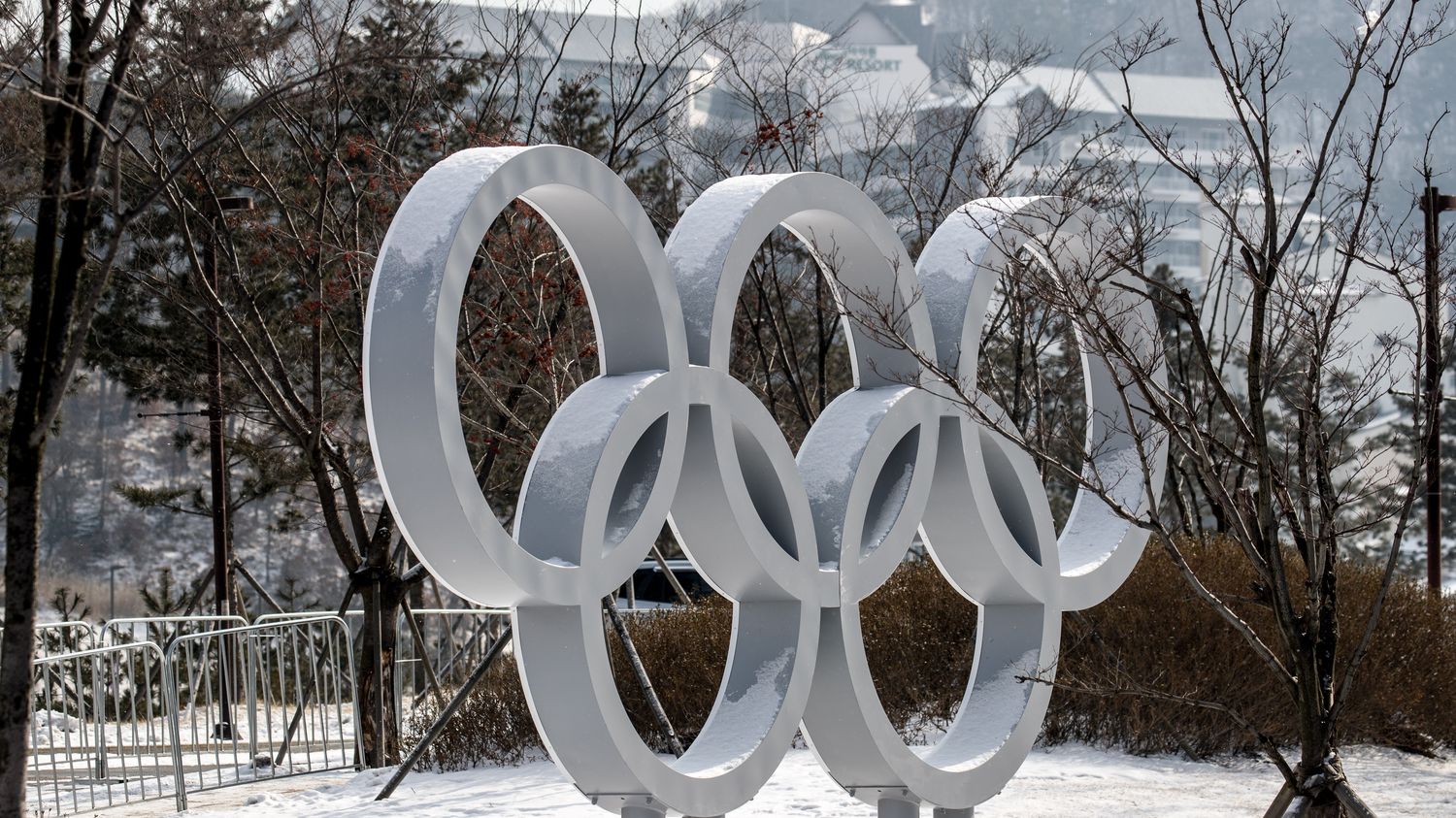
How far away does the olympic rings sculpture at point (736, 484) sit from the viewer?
15.8 feet

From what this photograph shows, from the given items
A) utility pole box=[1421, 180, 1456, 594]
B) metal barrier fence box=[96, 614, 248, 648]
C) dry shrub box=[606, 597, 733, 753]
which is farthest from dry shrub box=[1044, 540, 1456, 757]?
metal barrier fence box=[96, 614, 248, 648]

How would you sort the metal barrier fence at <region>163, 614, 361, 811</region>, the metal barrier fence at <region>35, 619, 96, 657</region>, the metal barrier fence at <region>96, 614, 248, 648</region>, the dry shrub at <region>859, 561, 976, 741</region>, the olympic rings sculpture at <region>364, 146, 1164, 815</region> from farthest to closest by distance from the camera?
the metal barrier fence at <region>96, 614, 248, 648</region> → the dry shrub at <region>859, 561, 976, 741</region> → the metal barrier fence at <region>35, 619, 96, 657</region> → the metal barrier fence at <region>163, 614, 361, 811</region> → the olympic rings sculpture at <region>364, 146, 1164, 815</region>

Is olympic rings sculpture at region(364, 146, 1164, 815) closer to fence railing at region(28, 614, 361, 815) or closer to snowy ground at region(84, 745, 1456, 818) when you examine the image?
snowy ground at region(84, 745, 1456, 818)

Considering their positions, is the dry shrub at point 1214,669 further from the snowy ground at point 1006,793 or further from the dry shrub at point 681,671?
the dry shrub at point 681,671

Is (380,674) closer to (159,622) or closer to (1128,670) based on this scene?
(1128,670)

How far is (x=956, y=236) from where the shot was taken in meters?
7.27

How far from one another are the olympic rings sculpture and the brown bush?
2.65 meters

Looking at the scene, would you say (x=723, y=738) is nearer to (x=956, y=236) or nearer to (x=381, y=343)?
(x=381, y=343)

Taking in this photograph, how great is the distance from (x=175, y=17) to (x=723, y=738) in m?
5.59

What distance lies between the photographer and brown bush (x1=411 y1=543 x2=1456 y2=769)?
10.5 metres

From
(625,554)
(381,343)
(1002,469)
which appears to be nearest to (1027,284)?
(1002,469)

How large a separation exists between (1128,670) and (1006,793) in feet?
5.93

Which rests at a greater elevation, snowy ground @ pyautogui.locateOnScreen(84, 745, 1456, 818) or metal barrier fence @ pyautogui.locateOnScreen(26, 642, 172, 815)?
metal barrier fence @ pyautogui.locateOnScreen(26, 642, 172, 815)

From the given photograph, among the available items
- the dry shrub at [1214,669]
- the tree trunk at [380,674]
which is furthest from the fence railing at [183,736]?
the dry shrub at [1214,669]
